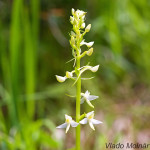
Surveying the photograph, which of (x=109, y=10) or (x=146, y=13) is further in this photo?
(x=146, y=13)

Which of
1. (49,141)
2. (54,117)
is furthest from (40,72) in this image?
(49,141)

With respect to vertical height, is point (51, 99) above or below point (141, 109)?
above

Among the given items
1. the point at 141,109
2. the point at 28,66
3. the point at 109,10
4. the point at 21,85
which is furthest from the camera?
the point at 21,85

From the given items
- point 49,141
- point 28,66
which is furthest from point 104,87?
point 49,141

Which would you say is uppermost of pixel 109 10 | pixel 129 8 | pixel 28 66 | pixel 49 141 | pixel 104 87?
pixel 129 8

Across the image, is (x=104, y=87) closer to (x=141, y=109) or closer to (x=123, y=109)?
(x=123, y=109)

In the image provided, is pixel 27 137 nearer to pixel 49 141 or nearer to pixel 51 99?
pixel 49 141

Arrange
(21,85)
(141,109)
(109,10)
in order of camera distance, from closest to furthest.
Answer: (109,10), (141,109), (21,85)
